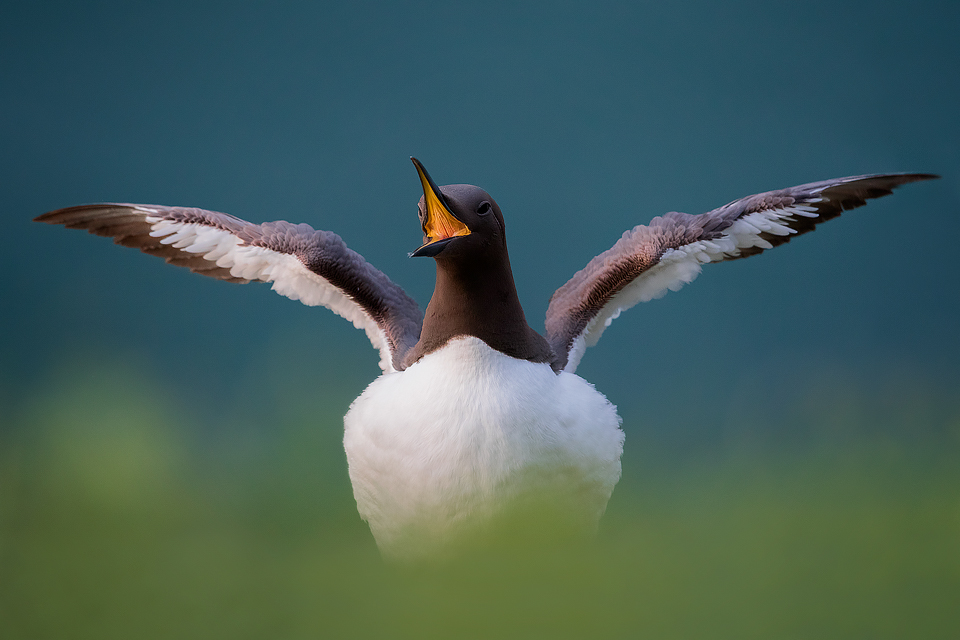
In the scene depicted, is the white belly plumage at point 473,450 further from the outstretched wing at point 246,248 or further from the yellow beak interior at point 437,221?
the outstretched wing at point 246,248

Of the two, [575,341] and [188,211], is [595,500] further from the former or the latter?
[188,211]

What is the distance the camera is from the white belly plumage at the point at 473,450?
246 centimetres

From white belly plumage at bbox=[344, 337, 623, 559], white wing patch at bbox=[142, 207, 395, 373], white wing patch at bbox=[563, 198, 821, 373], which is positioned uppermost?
white wing patch at bbox=[142, 207, 395, 373]

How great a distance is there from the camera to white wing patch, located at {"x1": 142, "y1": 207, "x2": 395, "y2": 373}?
300cm

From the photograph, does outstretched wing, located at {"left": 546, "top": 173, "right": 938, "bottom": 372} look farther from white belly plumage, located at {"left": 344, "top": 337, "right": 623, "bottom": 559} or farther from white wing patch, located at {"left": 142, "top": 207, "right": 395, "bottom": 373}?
white wing patch, located at {"left": 142, "top": 207, "right": 395, "bottom": 373}

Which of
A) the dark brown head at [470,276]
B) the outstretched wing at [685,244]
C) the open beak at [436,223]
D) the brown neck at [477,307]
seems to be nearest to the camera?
the open beak at [436,223]

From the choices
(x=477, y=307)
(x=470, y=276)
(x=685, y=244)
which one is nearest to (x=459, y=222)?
(x=470, y=276)

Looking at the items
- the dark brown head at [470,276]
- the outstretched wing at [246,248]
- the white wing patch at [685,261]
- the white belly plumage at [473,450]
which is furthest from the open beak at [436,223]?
the white wing patch at [685,261]

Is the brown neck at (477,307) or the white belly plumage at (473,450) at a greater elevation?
the brown neck at (477,307)

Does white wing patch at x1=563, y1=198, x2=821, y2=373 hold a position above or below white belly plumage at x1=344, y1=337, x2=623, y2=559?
above

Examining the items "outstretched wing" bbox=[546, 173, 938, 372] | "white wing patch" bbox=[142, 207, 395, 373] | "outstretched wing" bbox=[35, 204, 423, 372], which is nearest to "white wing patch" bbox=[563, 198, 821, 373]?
"outstretched wing" bbox=[546, 173, 938, 372]

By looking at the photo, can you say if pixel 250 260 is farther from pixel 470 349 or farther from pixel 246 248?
pixel 470 349

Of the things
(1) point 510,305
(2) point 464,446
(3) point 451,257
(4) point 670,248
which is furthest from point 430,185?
(4) point 670,248

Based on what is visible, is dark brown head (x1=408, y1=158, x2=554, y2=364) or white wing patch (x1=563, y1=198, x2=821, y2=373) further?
white wing patch (x1=563, y1=198, x2=821, y2=373)
